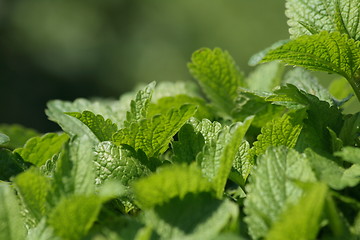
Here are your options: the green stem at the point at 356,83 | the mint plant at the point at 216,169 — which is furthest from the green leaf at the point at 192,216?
the green stem at the point at 356,83

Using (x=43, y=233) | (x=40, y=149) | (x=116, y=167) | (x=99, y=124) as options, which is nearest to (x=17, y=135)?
(x=40, y=149)

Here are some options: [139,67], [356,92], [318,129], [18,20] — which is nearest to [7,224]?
[318,129]

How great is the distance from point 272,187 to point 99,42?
9379mm

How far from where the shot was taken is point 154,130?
89 cm

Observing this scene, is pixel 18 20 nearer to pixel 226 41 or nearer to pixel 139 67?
pixel 139 67

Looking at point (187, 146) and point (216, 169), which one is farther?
point (187, 146)

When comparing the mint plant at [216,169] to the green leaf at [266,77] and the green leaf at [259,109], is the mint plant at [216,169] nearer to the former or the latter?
the green leaf at [259,109]

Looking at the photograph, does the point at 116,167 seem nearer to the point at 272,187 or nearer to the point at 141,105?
the point at 141,105

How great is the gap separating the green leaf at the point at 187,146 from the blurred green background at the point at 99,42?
25.1 ft

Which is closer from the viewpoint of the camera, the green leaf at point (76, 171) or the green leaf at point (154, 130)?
the green leaf at point (76, 171)

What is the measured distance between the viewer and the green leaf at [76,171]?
29.2 inches

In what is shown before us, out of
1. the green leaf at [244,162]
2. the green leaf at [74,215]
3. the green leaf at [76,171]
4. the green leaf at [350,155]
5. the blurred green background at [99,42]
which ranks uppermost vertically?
the green leaf at [76,171]

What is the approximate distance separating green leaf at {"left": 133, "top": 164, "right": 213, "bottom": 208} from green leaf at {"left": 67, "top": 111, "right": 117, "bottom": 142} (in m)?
0.27

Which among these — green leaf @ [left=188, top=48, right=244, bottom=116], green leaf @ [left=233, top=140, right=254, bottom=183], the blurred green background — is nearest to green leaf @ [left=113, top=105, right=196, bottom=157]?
green leaf @ [left=233, top=140, right=254, bottom=183]
